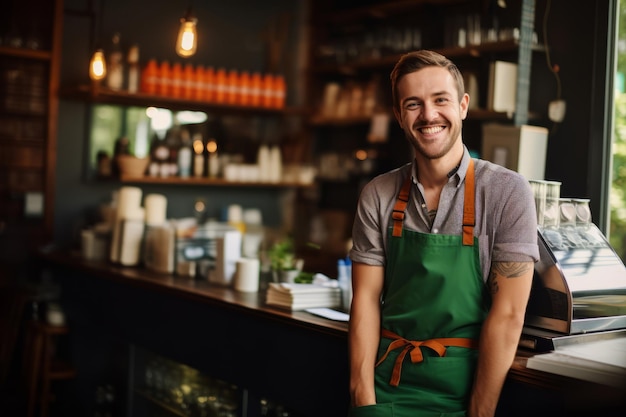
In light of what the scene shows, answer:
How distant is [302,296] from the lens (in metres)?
3.12

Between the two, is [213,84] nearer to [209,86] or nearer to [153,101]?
[209,86]

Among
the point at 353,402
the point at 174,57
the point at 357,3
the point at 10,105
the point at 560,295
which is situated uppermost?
the point at 357,3

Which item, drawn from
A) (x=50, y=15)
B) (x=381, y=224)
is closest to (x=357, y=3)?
(x=50, y=15)

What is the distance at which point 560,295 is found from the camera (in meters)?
2.29

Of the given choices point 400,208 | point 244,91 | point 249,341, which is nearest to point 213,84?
point 244,91

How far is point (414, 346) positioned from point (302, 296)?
94 cm

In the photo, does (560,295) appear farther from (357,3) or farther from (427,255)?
(357,3)

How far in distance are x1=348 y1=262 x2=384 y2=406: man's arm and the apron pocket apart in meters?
0.03

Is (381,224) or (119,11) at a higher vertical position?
(119,11)

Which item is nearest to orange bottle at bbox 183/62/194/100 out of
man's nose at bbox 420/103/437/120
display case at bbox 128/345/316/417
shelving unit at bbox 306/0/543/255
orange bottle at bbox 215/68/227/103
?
orange bottle at bbox 215/68/227/103

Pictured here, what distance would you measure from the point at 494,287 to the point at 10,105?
14.8 feet

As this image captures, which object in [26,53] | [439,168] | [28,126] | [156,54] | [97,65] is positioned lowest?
[439,168]

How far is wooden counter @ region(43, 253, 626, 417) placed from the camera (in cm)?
210

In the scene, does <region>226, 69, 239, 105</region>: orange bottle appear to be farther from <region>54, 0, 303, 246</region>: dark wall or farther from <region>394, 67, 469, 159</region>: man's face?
<region>394, 67, 469, 159</region>: man's face
